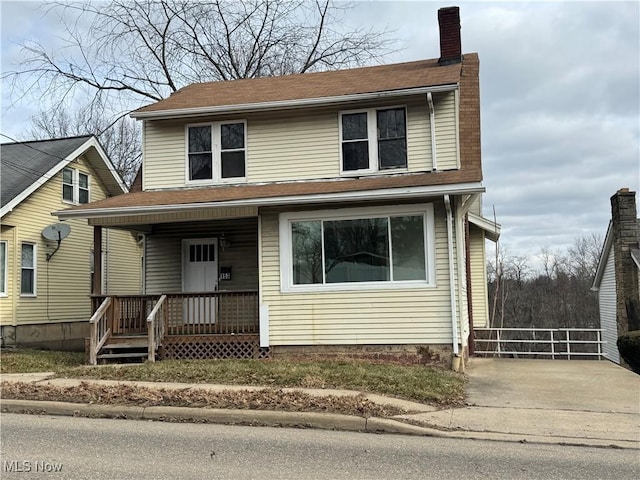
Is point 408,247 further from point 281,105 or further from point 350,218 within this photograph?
point 281,105

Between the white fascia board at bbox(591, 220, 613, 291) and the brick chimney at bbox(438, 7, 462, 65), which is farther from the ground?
the brick chimney at bbox(438, 7, 462, 65)

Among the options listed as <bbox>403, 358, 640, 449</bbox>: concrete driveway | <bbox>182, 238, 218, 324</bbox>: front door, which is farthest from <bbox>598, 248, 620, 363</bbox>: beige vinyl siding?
<bbox>182, 238, 218, 324</bbox>: front door

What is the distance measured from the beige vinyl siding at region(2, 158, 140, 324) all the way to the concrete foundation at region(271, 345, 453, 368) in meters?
9.39

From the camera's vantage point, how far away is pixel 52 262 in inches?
726

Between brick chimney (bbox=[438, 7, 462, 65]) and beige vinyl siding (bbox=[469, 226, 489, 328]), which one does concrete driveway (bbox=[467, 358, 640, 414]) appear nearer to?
beige vinyl siding (bbox=[469, 226, 489, 328])

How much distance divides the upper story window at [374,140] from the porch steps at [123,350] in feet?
19.2

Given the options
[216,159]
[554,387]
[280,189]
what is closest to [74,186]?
[216,159]

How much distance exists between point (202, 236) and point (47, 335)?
695cm

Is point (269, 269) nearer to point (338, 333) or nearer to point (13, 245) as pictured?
point (338, 333)

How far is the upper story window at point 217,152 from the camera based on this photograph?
14.0 m

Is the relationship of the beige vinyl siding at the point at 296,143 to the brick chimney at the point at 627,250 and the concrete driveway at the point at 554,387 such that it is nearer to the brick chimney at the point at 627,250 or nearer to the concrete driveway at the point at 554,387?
the concrete driveway at the point at 554,387

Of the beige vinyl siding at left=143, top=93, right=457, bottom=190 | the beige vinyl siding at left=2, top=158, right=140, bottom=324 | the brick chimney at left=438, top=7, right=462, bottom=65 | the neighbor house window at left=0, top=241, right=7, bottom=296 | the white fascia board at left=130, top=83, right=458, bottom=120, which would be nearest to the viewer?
the white fascia board at left=130, top=83, right=458, bottom=120

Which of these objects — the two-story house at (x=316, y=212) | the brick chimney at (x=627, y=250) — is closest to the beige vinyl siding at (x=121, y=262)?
the two-story house at (x=316, y=212)

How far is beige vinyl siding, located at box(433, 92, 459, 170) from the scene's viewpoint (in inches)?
505
